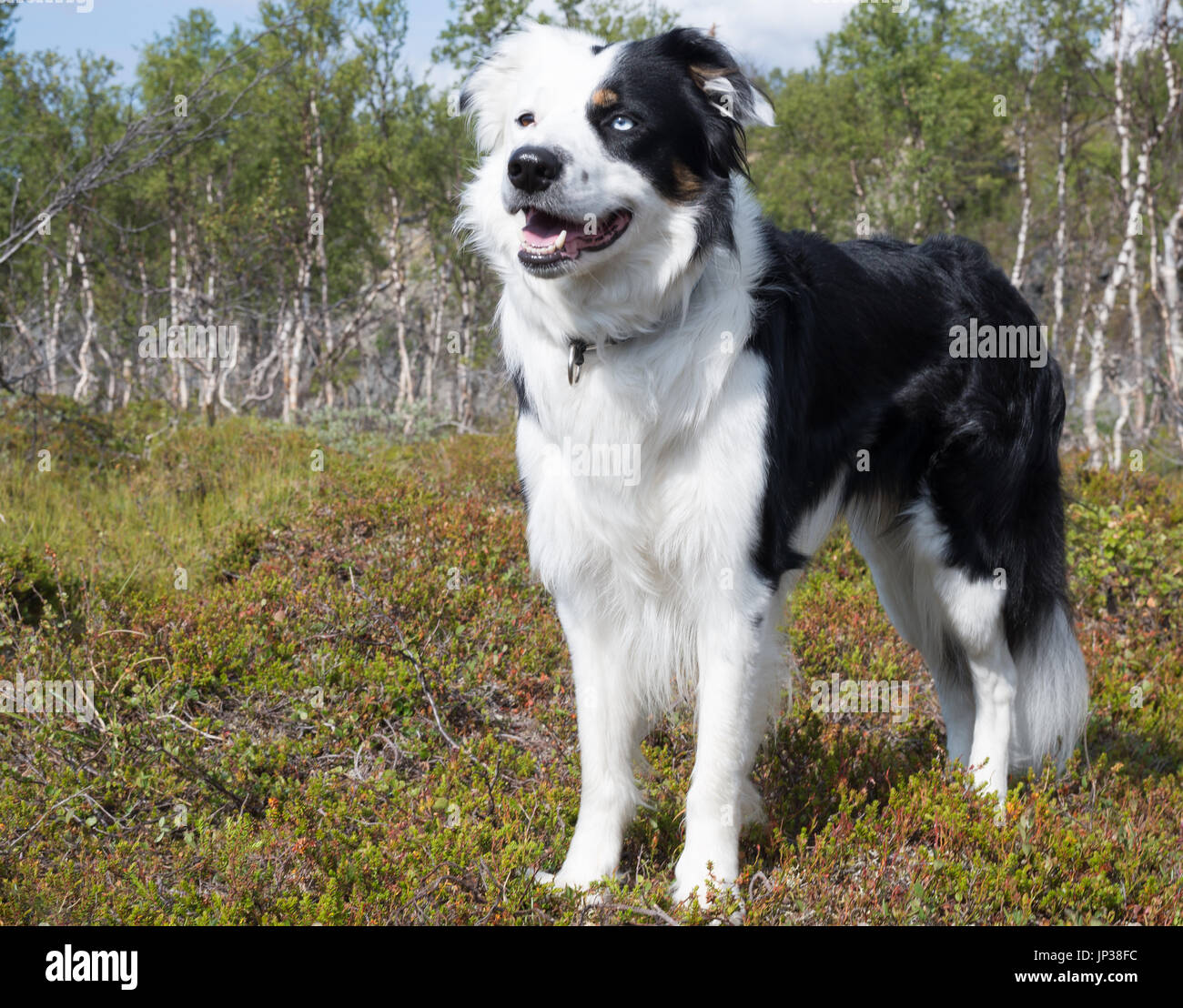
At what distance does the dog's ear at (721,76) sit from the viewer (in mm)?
2922

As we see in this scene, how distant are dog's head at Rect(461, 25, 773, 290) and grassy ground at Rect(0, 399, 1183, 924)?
1811 mm

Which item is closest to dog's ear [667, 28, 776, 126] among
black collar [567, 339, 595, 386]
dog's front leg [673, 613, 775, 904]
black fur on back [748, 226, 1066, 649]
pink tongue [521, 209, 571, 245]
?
black fur on back [748, 226, 1066, 649]

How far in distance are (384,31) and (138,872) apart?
16.3m

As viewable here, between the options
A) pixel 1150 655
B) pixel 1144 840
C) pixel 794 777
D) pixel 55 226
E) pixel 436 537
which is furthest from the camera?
pixel 55 226

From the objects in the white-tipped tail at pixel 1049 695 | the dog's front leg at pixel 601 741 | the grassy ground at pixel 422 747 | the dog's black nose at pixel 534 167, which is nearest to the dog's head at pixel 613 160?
the dog's black nose at pixel 534 167

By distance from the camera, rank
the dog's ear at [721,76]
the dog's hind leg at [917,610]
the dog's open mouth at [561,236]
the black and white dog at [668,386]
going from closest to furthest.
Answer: the dog's open mouth at [561,236] → the black and white dog at [668,386] → the dog's ear at [721,76] → the dog's hind leg at [917,610]

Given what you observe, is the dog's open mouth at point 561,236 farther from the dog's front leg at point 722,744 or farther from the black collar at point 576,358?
the dog's front leg at point 722,744

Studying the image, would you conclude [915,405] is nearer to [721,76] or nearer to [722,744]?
[721,76]

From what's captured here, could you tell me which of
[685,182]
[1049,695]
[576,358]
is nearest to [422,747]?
[576,358]

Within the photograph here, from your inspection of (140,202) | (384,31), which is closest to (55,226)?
(140,202)

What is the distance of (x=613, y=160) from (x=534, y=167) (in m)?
0.28

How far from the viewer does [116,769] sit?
Answer: 3.33 m

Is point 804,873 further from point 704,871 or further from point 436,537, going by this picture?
point 436,537

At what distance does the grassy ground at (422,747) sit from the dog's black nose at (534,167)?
1.94m
